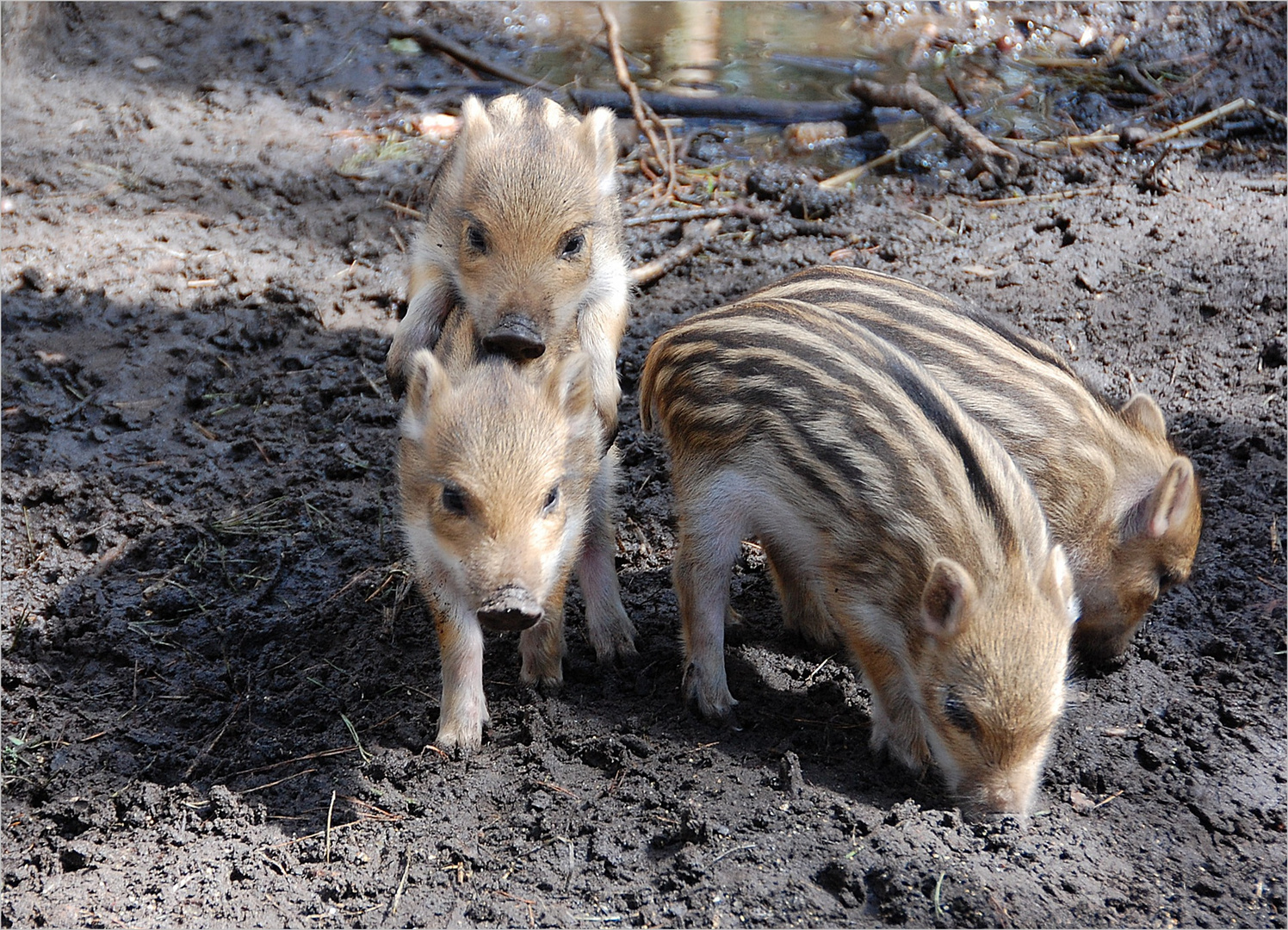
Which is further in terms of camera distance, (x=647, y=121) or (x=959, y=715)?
(x=647, y=121)

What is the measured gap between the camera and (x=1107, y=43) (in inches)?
345

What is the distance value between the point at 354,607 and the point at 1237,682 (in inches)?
118

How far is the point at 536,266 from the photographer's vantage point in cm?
356

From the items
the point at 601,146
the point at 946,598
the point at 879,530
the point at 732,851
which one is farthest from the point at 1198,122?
the point at 732,851

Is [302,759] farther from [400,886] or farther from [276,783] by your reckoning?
[400,886]

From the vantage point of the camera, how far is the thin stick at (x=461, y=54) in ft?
25.6

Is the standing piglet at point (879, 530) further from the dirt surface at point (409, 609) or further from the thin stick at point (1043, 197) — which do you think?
the thin stick at point (1043, 197)

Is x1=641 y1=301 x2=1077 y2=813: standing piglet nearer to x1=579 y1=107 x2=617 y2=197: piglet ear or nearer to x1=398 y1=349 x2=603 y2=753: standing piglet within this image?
x1=398 y1=349 x2=603 y2=753: standing piglet

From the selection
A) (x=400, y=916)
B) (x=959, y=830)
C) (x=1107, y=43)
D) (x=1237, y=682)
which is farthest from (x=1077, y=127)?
(x=400, y=916)

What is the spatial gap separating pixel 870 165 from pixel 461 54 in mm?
3200

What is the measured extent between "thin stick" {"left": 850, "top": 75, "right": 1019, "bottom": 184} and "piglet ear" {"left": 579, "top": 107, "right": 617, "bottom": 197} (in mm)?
3142

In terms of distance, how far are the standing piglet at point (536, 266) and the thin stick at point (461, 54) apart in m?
3.77

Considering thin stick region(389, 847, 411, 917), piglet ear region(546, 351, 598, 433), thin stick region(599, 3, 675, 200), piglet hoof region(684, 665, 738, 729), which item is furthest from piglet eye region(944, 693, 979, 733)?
thin stick region(599, 3, 675, 200)

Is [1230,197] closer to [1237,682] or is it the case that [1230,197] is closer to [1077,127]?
[1077,127]
